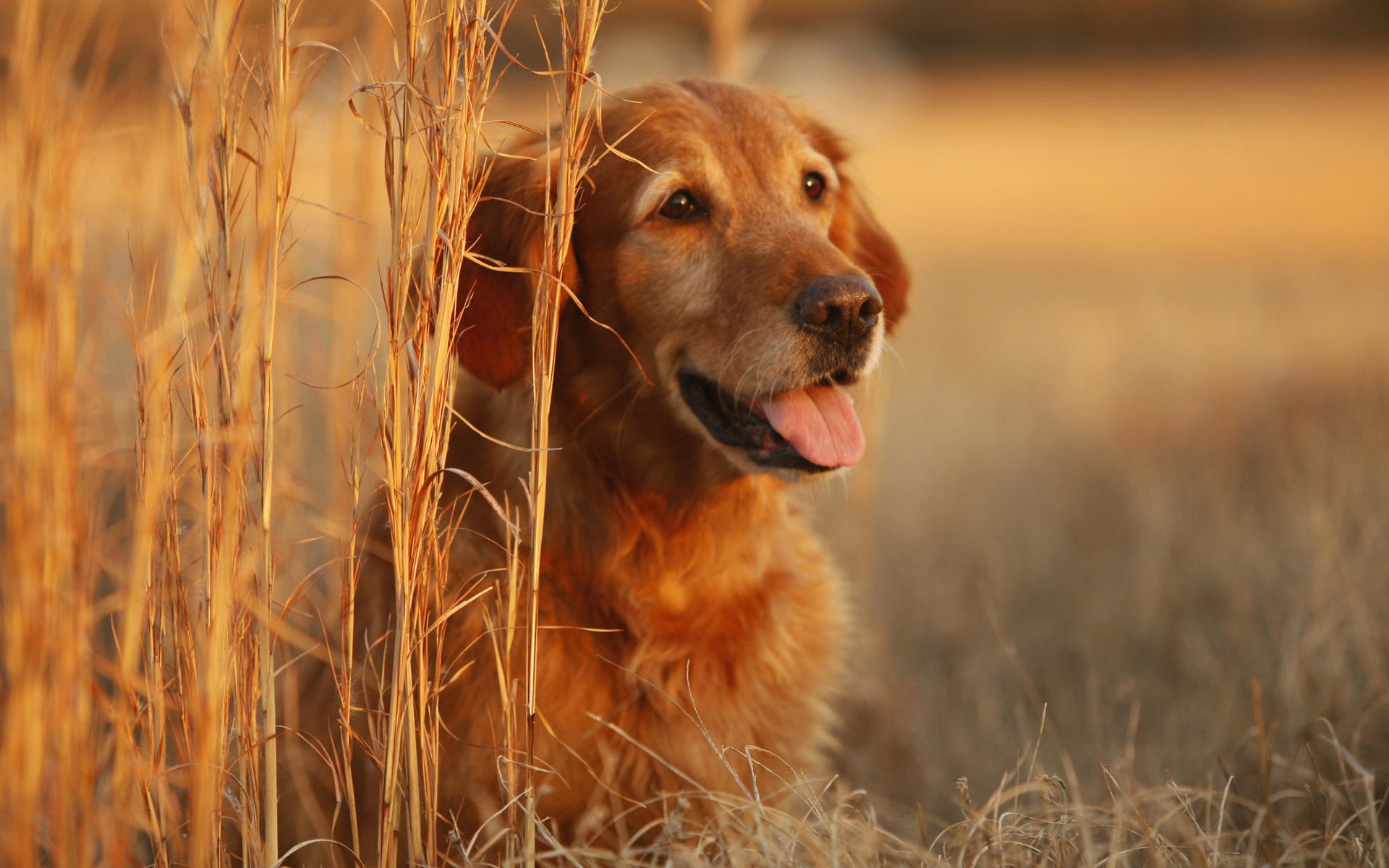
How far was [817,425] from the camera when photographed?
7.40 ft

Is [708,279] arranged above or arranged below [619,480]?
above

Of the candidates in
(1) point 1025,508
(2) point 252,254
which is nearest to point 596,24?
(2) point 252,254

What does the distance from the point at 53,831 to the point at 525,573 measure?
0.93 metres

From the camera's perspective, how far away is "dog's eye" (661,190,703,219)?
2.37 m

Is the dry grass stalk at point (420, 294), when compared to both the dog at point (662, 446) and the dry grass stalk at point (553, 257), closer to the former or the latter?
the dry grass stalk at point (553, 257)

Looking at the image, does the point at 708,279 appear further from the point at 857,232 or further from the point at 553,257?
the point at 857,232

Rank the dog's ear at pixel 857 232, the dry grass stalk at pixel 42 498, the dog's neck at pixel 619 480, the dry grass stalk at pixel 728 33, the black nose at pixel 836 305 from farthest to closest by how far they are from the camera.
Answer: the dry grass stalk at pixel 728 33 → the dog's ear at pixel 857 232 → the dog's neck at pixel 619 480 → the black nose at pixel 836 305 → the dry grass stalk at pixel 42 498

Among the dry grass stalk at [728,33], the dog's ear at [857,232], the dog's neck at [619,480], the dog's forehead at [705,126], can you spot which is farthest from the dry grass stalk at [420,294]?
the dry grass stalk at [728,33]

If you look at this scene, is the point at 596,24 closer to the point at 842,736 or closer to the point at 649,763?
the point at 649,763

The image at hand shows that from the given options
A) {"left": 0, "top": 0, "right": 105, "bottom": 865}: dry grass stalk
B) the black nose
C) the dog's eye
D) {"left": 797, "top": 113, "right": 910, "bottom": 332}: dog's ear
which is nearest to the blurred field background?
{"left": 0, "top": 0, "right": 105, "bottom": 865}: dry grass stalk

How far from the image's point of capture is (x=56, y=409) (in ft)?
4.16

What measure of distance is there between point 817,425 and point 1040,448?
3238 mm

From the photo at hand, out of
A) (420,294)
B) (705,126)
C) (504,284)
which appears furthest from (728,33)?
(420,294)

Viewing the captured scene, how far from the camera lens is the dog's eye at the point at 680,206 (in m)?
2.37
